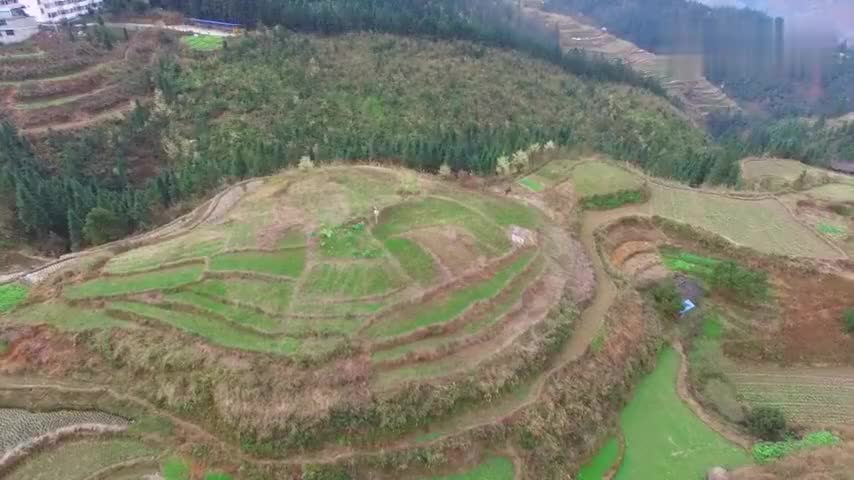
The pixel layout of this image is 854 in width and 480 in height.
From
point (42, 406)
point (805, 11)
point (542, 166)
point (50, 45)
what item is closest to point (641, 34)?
point (805, 11)

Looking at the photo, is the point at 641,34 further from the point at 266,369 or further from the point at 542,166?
the point at 266,369

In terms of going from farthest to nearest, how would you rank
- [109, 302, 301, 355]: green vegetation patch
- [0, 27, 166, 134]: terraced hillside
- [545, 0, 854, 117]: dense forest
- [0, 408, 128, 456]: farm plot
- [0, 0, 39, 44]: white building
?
[545, 0, 854, 117]: dense forest, [0, 0, 39, 44]: white building, [0, 27, 166, 134]: terraced hillside, [109, 302, 301, 355]: green vegetation patch, [0, 408, 128, 456]: farm plot

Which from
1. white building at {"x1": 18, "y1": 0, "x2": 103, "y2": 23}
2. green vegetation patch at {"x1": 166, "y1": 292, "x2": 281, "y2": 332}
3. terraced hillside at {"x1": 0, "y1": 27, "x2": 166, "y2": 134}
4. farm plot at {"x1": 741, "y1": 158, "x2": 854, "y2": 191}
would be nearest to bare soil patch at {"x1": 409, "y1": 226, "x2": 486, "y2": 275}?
green vegetation patch at {"x1": 166, "y1": 292, "x2": 281, "y2": 332}

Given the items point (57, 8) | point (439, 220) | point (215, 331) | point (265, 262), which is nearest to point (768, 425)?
point (439, 220)

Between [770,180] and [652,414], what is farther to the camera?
[770,180]

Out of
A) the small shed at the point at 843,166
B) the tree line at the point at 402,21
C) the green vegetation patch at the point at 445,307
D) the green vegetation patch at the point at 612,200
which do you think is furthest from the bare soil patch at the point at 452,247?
the tree line at the point at 402,21

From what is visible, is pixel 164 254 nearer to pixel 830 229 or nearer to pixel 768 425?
pixel 768 425

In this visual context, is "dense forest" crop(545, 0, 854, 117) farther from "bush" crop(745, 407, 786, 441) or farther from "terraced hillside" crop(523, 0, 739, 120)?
"bush" crop(745, 407, 786, 441)
